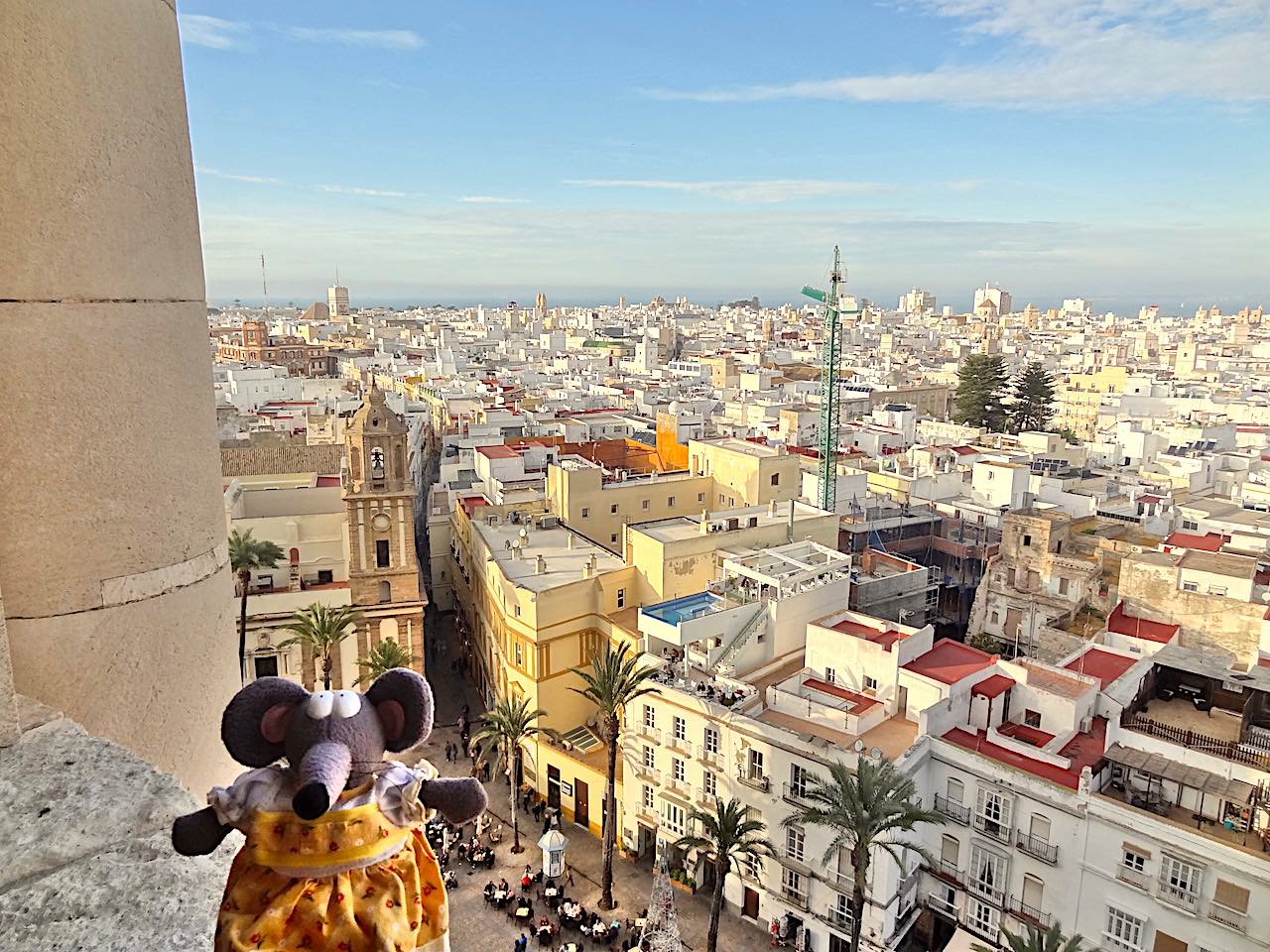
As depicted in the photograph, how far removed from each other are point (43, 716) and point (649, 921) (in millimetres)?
18292

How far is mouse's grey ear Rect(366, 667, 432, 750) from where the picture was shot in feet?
9.34

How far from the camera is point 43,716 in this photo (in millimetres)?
3121

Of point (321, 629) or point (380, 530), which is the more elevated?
point (380, 530)

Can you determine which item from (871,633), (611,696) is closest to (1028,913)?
(871,633)

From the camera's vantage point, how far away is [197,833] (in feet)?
8.27

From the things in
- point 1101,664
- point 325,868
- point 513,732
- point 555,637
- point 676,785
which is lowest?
point 676,785

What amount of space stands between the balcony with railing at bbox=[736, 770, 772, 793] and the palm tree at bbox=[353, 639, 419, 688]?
1019 cm

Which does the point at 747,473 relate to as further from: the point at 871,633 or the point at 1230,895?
the point at 1230,895

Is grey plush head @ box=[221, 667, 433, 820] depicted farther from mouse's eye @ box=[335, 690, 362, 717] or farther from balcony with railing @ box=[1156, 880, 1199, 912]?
balcony with railing @ box=[1156, 880, 1199, 912]

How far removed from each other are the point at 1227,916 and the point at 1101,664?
6798mm

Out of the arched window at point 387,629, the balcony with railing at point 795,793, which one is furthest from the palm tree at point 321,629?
the balcony with railing at point 795,793

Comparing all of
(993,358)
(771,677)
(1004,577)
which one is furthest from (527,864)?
(993,358)

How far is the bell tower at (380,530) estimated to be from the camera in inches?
993

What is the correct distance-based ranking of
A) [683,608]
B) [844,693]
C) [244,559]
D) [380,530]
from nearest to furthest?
[844,693] < [683,608] < [244,559] < [380,530]
